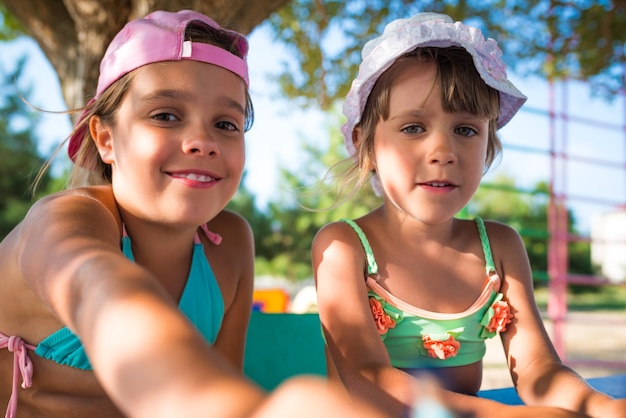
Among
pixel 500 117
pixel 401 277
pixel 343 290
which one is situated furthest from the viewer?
pixel 500 117

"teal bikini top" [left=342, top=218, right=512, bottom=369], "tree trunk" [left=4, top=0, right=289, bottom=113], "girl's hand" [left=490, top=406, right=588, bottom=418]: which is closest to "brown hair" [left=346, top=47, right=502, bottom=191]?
"teal bikini top" [left=342, top=218, right=512, bottom=369]

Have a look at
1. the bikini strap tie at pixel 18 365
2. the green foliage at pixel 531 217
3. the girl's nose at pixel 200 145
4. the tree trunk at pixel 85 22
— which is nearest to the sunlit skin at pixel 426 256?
the girl's nose at pixel 200 145

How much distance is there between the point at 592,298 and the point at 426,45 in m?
21.8

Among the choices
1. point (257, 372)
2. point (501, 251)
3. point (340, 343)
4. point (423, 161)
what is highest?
point (423, 161)

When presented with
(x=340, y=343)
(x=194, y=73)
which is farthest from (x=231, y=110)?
(x=340, y=343)

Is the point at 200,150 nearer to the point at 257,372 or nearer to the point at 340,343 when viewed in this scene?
the point at 340,343

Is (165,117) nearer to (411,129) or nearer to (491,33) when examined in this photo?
(411,129)

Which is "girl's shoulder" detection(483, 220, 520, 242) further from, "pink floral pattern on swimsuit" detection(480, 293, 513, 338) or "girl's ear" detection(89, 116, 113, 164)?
"girl's ear" detection(89, 116, 113, 164)

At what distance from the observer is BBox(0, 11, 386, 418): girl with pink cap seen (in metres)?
1.13

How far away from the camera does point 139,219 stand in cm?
169

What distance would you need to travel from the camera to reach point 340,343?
5.24 feet

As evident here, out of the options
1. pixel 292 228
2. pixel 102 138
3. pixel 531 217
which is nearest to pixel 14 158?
pixel 292 228

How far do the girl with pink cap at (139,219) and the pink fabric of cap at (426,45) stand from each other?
0.35m

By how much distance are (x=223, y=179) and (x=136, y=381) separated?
967mm
